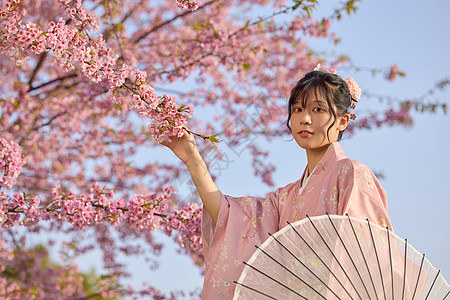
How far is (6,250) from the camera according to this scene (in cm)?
528

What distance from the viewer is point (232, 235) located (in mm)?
2141

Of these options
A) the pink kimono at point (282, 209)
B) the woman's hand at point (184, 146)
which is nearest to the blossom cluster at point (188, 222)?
the pink kimono at point (282, 209)

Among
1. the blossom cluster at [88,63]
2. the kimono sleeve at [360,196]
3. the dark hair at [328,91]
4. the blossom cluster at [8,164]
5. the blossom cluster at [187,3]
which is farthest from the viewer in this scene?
Answer: the blossom cluster at [8,164]

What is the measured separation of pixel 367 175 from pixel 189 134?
3.05 ft

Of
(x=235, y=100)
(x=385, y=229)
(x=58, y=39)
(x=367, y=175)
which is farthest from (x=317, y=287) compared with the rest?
(x=235, y=100)

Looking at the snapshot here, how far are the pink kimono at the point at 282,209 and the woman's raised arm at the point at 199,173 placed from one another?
0.18ft

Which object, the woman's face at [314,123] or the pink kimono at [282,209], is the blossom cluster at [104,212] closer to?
the pink kimono at [282,209]

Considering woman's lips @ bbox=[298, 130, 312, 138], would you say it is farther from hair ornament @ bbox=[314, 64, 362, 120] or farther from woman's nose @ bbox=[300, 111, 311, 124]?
hair ornament @ bbox=[314, 64, 362, 120]

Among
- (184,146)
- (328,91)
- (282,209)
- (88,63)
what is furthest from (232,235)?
(88,63)

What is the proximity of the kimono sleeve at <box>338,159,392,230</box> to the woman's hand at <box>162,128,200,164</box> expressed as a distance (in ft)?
2.56

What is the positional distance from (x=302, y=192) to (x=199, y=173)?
0.54 m

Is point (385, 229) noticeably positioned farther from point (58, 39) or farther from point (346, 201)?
point (58, 39)

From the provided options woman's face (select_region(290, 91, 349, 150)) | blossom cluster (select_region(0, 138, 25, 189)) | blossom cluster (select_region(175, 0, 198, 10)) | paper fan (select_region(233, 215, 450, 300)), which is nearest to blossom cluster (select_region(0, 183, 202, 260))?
blossom cluster (select_region(0, 138, 25, 189))

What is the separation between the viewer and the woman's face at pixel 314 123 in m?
2.08
